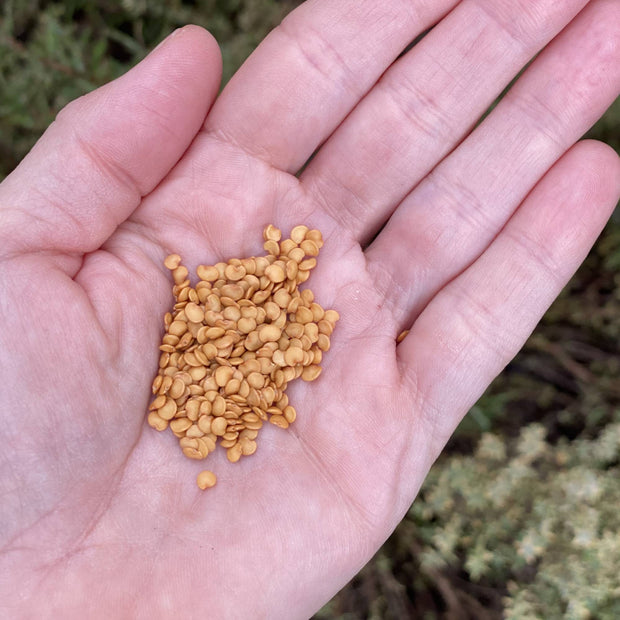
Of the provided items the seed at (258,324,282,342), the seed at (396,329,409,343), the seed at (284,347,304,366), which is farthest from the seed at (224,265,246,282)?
the seed at (396,329,409,343)

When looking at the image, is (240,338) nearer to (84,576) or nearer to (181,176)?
(181,176)

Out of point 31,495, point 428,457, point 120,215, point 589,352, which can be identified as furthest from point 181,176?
point 589,352

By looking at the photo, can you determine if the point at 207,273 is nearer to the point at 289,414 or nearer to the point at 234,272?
the point at 234,272

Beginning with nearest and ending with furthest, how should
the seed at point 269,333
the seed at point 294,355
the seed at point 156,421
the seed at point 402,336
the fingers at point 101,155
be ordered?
the fingers at point 101,155, the seed at point 156,421, the seed at point 294,355, the seed at point 269,333, the seed at point 402,336

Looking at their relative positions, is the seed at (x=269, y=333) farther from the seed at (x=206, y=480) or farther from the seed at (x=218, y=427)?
the seed at (x=206, y=480)

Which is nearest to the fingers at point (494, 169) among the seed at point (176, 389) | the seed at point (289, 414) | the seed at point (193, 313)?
the seed at point (289, 414)

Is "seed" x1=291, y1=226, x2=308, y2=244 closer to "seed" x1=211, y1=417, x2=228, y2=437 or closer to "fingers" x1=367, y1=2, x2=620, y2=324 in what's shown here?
"fingers" x1=367, y1=2, x2=620, y2=324

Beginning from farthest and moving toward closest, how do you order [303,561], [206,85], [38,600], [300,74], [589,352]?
[589,352]
[300,74]
[206,85]
[303,561]
[38,600]

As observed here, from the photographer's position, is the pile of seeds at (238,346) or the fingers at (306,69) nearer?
the pile of seeds at (238,346)
